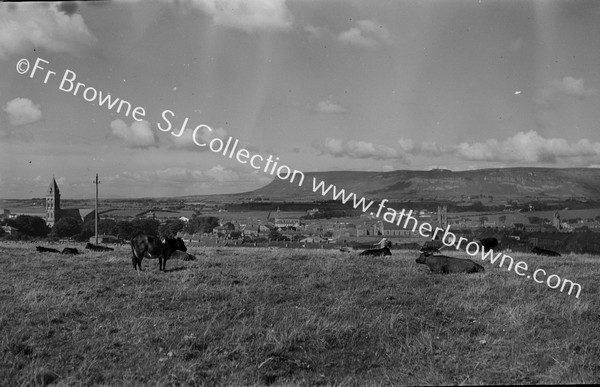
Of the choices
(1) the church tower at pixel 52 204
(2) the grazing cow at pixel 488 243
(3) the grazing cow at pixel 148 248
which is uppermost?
(1) the church tower at pixel 52 204

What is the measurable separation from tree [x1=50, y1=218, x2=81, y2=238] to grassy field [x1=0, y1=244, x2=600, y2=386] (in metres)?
12.1

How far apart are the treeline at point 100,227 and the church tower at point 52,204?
0.31 meters

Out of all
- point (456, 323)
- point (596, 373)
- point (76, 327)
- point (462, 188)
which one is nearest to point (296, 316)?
point (456, 323)

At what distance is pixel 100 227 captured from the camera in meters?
21.3

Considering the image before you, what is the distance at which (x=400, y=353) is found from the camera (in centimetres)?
570

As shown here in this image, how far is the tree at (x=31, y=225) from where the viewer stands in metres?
22.3

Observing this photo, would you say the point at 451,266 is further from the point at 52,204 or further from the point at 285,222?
the point at 52,204

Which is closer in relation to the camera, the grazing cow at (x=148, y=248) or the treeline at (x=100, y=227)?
the grazing cow at (x=148, y=248)

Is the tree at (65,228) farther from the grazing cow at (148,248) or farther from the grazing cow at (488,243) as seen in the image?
the grazing cow at (488,243)

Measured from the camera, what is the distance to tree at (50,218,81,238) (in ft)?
69.9

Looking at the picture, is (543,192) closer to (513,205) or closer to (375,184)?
(513,205)

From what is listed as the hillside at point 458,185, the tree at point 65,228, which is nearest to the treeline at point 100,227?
the tree at point 65,228

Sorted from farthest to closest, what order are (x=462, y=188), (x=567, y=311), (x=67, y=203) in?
1. (x=462, y=188)
2. (x=67, y=203)
3. (x=567, y=311)

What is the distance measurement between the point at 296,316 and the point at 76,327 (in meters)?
3.25
